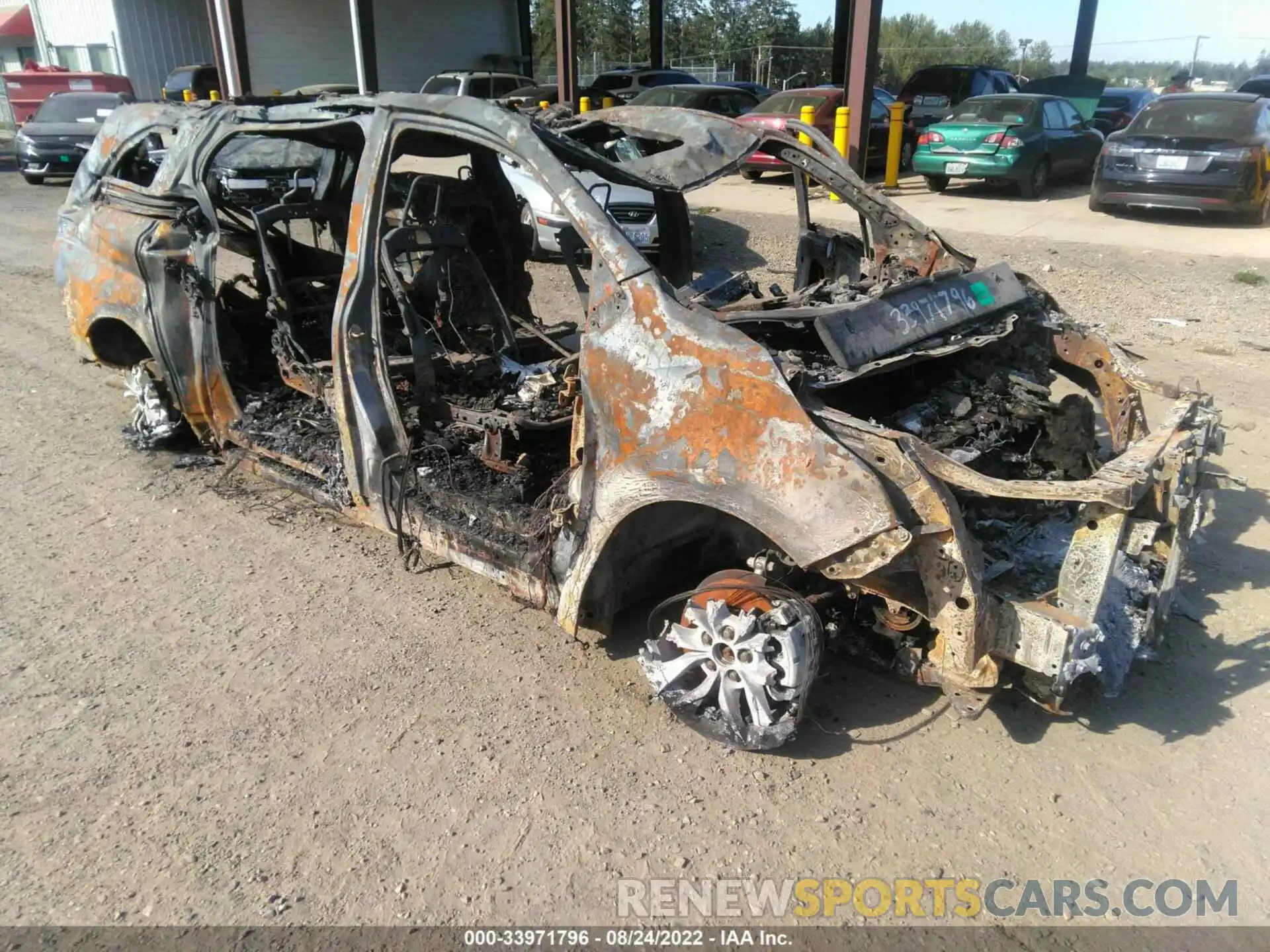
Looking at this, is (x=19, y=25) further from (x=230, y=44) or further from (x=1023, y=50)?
(x=1023, y=50)

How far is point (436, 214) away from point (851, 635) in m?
3.41

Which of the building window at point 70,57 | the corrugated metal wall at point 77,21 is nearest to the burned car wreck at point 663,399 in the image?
the corrugated metal wall at point 77,21

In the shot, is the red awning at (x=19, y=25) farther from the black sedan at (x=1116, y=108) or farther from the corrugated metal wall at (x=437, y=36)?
the black sedan at (x=1116, y=108)

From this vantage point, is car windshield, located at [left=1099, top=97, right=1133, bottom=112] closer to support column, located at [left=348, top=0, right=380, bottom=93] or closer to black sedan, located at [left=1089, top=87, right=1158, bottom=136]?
black sedan, located at [left=1089, top=87, right=1158, bottom=136]

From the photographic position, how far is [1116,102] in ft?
65.0

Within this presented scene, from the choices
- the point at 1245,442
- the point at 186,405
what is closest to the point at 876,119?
the point at 1245,442

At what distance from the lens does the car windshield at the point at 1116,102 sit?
19562 millimetres

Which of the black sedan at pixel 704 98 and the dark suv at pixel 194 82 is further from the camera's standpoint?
the dark suv at pixel 194 82

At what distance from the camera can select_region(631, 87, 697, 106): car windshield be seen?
52.3 feet

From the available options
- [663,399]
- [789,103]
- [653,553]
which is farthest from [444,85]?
[663,399]

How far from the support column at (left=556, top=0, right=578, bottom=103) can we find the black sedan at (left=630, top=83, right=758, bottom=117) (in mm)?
1911

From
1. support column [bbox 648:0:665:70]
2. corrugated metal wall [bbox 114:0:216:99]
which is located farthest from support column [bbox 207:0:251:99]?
support column [bbox 648:0:665:70]

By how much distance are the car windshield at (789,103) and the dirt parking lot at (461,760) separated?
12488 mm

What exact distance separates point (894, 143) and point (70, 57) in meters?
27.6
